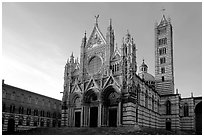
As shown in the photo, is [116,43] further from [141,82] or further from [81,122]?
[81,122]

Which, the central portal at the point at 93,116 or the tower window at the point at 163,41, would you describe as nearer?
the central portal at the point at 93,116

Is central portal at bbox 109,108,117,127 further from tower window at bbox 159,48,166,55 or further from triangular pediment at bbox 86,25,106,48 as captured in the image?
tower window at bbox 159,48,166,55

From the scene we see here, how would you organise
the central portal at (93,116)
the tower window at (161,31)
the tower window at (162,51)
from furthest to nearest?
the tower window at (161,31)
the tower window at (162,51)
the central portal at (93,116)

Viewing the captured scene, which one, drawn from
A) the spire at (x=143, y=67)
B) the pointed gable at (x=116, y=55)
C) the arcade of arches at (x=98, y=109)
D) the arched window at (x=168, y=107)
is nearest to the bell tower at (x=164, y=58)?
the arched window at (x=168, y=107)

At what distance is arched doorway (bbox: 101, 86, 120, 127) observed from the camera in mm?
37156

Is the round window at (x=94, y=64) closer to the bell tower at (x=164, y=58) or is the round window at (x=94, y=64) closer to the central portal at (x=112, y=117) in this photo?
the central portal at (x=112, y=117)

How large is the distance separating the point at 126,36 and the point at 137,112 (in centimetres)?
1363

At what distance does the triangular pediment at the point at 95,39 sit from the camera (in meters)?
43.2

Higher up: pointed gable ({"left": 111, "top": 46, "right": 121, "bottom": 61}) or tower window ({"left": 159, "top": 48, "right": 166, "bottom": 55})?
tower window ({"left": 159, "top": 48, "right": 166, "bottom": 55})

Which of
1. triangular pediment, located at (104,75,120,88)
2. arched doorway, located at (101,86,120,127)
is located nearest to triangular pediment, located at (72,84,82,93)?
arched doorway, located at (101,86,120,127)

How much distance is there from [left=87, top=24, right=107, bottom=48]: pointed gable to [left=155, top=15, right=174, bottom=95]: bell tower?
19962 mm

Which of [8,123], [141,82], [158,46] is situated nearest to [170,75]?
[158,46]

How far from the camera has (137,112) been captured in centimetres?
3694

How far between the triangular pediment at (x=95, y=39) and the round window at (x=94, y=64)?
9.03ft
